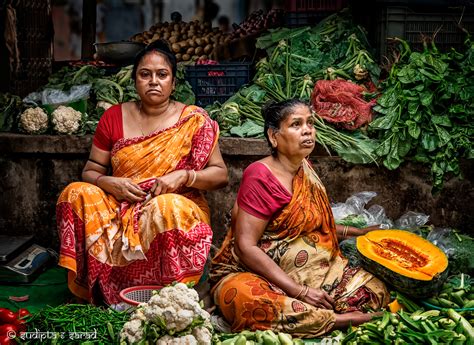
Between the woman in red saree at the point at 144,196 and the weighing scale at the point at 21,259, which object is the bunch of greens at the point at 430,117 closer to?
the woman in red saree at the point at 144,196

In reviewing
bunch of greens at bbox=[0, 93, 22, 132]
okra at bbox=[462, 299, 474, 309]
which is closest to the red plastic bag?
okra at bbox=[462, 299, 474, 309]

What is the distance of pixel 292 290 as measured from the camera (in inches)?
154

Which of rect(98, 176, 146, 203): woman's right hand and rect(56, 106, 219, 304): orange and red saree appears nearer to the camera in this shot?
rect(56, 106, 219, 304): orange and red saree

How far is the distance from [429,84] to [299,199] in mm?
1814

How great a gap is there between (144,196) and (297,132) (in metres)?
1.02

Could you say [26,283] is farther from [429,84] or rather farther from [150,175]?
[429,84]

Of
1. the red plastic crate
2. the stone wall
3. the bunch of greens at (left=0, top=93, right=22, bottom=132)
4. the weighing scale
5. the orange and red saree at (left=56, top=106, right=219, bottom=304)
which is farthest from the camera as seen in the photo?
the red plastic crate

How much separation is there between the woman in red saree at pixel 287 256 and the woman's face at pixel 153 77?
0.75 metres

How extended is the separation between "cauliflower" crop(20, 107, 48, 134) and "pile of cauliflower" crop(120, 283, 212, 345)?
2.79 meters

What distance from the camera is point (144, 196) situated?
4.29 m

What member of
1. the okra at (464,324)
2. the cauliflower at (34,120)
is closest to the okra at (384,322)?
the okra at (464,324)

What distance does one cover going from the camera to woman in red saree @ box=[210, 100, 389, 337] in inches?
152

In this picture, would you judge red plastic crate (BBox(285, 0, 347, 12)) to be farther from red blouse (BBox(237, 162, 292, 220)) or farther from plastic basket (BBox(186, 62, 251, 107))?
red blouse (BBox(237, 162, 292, 220))

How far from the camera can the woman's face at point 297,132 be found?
4039 mm
